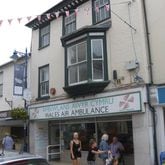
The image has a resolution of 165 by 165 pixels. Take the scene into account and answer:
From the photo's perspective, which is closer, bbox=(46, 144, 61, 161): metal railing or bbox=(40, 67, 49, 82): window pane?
bbox=(46, 144, 61, 161): metal railing

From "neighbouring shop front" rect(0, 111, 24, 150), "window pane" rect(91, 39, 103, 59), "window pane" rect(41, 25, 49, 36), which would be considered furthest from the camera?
"neighbouring shop front" rect(0, 111, 24, 150)

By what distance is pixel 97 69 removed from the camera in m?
15.3

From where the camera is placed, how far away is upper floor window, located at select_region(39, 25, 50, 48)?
19.6 m

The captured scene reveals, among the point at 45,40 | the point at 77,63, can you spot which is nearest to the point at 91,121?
the point at 77,63

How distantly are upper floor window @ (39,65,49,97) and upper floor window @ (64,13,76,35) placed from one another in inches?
95.2

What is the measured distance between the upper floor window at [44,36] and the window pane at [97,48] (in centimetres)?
470

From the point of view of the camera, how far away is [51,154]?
1872 centimetres

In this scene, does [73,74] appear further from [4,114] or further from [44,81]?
[4,114]

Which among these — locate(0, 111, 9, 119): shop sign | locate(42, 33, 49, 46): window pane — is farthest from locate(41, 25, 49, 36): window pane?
locate(0, 111, 9, 119): shop sign

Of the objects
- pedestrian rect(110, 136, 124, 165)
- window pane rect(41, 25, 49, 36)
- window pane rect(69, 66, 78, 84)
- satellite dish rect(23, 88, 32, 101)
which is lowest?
pedestrian rect(110, 136, 124, 165)

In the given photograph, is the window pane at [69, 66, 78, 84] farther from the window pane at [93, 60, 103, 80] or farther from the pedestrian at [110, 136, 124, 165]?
the pedestrian at [110, 136, 124, 165]

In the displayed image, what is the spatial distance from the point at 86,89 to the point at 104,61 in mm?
1469

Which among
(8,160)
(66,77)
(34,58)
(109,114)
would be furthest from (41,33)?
(8,160)

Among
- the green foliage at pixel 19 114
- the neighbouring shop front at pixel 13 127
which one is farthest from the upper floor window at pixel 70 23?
the neighbouring shop front at pixel 13 127
